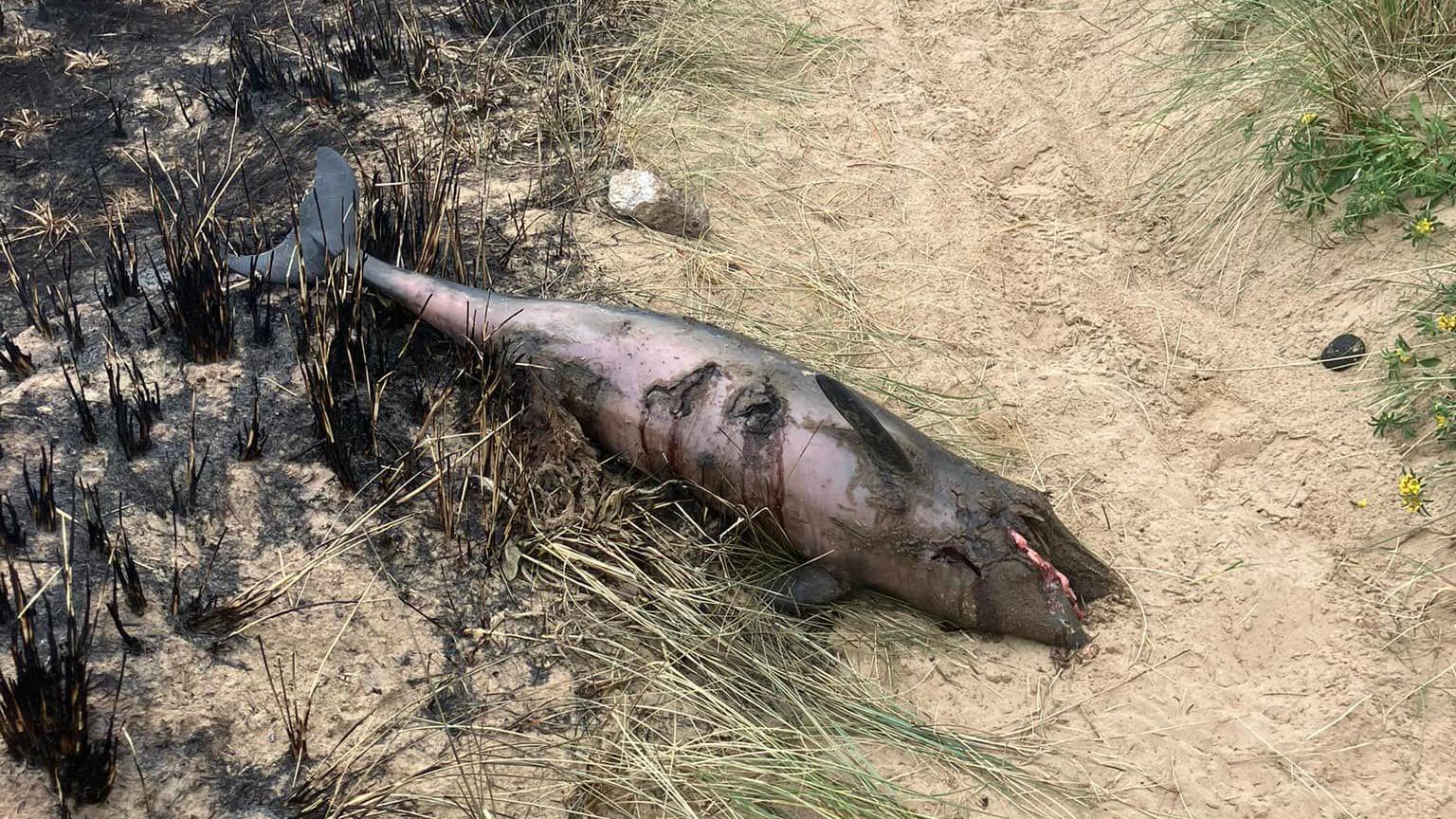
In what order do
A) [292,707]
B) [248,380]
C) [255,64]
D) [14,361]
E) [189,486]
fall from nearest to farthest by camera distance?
[292,707], [189,486], [14,361], [248,380], [255,64]

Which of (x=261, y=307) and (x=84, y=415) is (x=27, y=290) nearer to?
(x=261, y=307)

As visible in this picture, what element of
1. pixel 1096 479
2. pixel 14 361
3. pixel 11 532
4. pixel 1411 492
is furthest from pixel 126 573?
pixel 1411 492

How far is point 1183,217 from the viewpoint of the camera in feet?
15.8

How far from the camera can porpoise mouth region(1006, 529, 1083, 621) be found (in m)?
3.36

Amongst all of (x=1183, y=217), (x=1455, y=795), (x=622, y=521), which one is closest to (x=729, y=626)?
(x=622, y=521)

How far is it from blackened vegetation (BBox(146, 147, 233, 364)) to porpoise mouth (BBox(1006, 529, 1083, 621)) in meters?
2.88

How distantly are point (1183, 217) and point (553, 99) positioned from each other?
10.1ft

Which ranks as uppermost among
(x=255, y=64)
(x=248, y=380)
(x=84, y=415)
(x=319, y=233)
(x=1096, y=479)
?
(x=255, y=64)

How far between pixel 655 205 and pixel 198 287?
1.93 metres

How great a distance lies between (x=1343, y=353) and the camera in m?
4.02

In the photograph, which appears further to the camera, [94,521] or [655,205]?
[655,205]

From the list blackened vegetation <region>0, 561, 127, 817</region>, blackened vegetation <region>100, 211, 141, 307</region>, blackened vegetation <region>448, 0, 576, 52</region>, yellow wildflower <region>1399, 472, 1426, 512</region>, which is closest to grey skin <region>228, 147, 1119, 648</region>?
blackened vegetation <region>100, 211, 141, 307</region>

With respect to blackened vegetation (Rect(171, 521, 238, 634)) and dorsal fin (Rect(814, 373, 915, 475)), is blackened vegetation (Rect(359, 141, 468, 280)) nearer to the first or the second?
blackened vegetation (Rect(171, 521, 238, 634))

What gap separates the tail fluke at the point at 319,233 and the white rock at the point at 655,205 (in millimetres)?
1191
